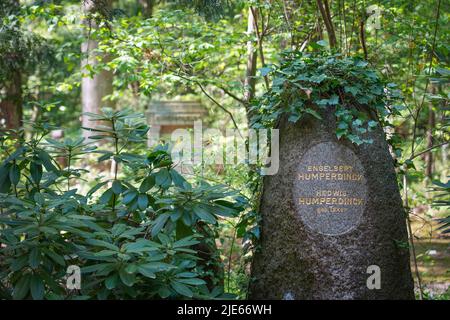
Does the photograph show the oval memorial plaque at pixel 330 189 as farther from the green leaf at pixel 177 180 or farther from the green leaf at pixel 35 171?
the green leaf at pixel 35 171

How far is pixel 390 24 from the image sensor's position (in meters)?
7.00

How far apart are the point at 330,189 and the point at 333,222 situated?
0.26m

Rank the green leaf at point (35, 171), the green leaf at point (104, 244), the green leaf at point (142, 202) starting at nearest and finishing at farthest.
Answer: the green leaf at point (104, 244) < the green leaf at point (142, 202) < the green leaf at point (35, 171)

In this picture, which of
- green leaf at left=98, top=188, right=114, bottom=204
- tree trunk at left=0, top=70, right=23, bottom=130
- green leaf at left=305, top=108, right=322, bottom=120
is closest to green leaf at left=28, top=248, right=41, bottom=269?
green leaf at left=98, top=188, right=114, bottom=204

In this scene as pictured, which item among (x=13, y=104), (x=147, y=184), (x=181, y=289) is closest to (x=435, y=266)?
(x=147, y=184)

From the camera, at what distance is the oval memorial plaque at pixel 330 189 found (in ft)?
14.2

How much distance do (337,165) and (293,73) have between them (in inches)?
32.7

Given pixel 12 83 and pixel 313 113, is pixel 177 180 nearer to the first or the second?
pixel 313 113

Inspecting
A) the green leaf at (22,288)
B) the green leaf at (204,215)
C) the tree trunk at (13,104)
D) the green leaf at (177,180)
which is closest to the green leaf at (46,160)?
the green leaf at (177,180)

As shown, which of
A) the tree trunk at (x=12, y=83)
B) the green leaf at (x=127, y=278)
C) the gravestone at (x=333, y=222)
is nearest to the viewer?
the green leaf at (x=127, y=278)

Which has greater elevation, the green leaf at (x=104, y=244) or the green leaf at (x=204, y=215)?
the green leaf at (x=204, y=215)

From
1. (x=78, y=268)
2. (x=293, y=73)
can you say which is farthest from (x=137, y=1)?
(x=78, y=268)
